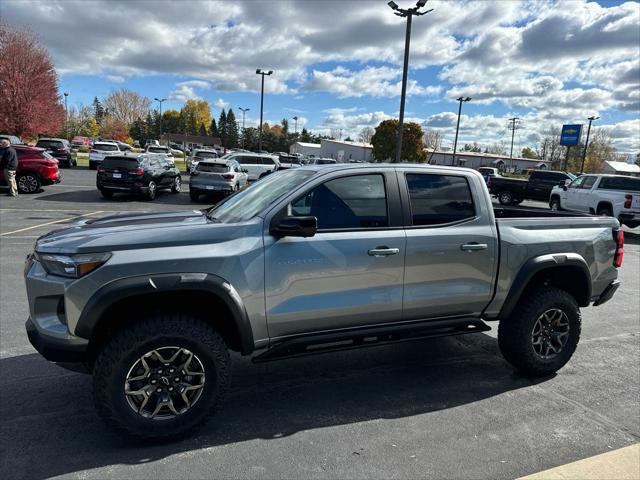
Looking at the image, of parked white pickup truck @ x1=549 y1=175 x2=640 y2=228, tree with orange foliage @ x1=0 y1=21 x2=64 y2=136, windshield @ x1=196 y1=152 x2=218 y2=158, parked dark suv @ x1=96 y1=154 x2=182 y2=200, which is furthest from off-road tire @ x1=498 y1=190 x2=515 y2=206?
tree with orange foliage @ x1=0 y1=21 x2=64 y2=136

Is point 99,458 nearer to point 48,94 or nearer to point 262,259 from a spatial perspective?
point 262,259

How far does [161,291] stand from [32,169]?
16649 millimetres

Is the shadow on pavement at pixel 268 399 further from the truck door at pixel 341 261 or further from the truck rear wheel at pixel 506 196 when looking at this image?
the truck rear wheel at pixel 506 196

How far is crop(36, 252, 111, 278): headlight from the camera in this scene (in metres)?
2.81

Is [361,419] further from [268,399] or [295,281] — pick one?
[295,281]

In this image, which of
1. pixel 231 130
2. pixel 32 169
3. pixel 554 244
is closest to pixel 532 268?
pixel 554 244

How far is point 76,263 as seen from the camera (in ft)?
9.22

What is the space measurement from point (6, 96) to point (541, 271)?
46676 mm

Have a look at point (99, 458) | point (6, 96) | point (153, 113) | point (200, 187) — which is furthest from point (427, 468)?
point (153, 113)

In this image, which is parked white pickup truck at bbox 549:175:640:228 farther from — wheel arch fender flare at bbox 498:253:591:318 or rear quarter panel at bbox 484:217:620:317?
wheel arch fender flare at bbox 498:253:591:318

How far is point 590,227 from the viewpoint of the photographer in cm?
434

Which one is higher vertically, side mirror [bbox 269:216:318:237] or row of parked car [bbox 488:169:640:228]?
side mirror [bbox 269:216:318:237]

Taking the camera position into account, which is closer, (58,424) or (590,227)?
(58,424)

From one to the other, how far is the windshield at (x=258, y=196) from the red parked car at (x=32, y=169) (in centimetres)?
1543
